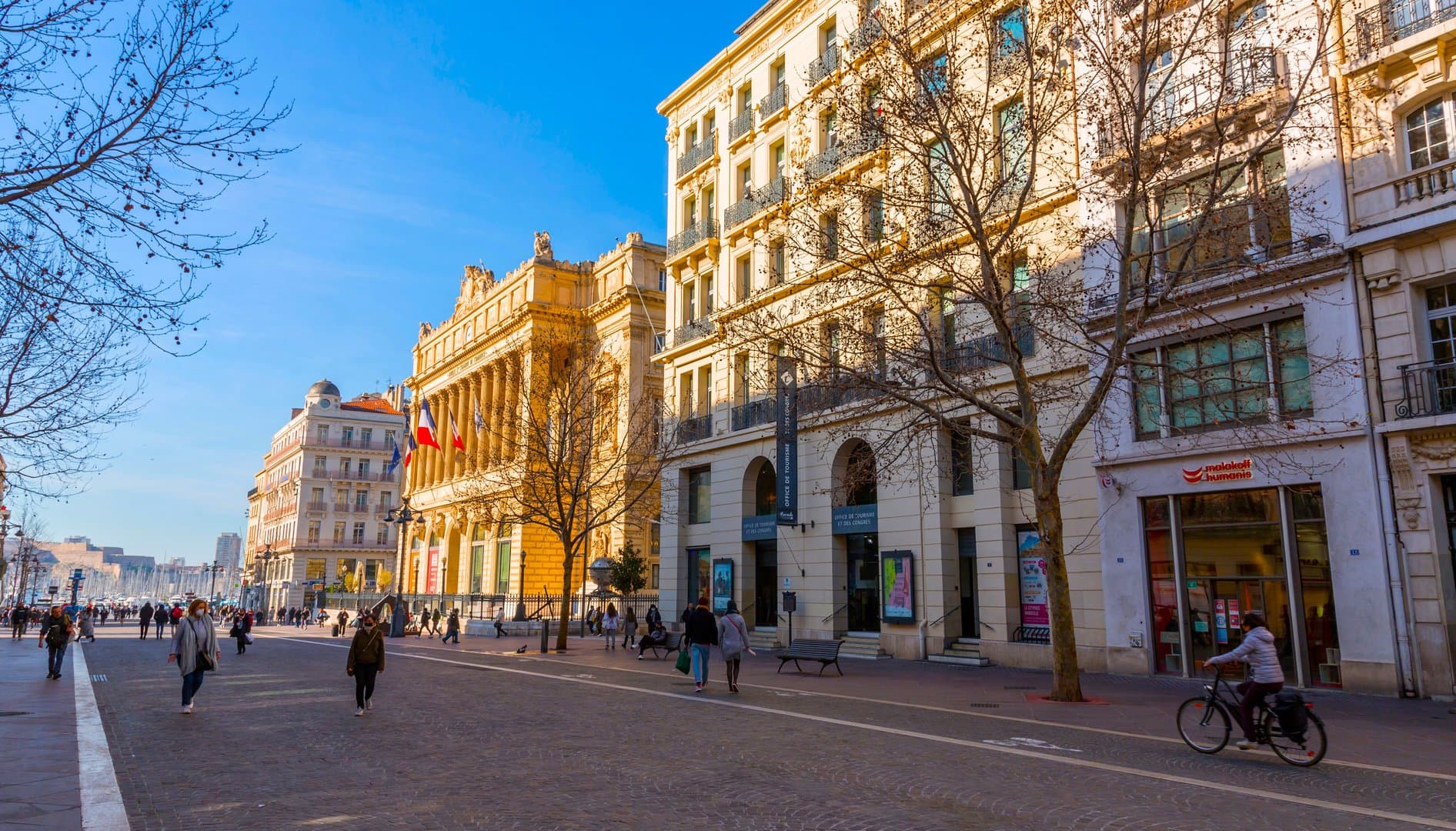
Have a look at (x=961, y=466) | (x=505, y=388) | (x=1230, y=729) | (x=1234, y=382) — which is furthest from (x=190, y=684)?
(x=505, y=388)

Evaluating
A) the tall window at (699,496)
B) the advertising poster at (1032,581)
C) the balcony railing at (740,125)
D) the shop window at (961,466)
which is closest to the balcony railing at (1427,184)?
the advertising poster at (1032,581)

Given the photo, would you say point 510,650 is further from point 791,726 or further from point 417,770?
point 417,770

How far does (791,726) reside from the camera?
13070 mm

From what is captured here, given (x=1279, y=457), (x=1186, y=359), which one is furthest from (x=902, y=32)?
(x=1279, y=457)

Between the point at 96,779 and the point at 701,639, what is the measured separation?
34.1 feet

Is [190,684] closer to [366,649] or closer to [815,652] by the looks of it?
[366,649]

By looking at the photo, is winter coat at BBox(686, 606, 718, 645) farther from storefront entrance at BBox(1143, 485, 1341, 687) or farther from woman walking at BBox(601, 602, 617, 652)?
woman walking at BBox(601, 602, 617, 652)

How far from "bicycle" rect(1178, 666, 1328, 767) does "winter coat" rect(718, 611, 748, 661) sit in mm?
8091

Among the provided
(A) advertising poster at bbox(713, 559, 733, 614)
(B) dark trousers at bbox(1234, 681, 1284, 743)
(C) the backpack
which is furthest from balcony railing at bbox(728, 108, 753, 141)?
(C) the backpack

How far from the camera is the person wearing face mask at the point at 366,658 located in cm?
1397

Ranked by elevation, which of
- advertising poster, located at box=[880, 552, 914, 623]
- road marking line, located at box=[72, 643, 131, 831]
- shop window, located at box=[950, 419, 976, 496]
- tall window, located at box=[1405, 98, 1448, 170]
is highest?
tall window, located at box=[1405, 98, 1448, 170]

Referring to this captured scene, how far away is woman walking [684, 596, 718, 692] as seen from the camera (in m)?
17.7

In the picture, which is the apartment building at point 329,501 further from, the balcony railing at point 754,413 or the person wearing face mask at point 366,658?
the person wearing face mask at point 366,658

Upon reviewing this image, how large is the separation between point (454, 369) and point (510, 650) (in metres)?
40.9
